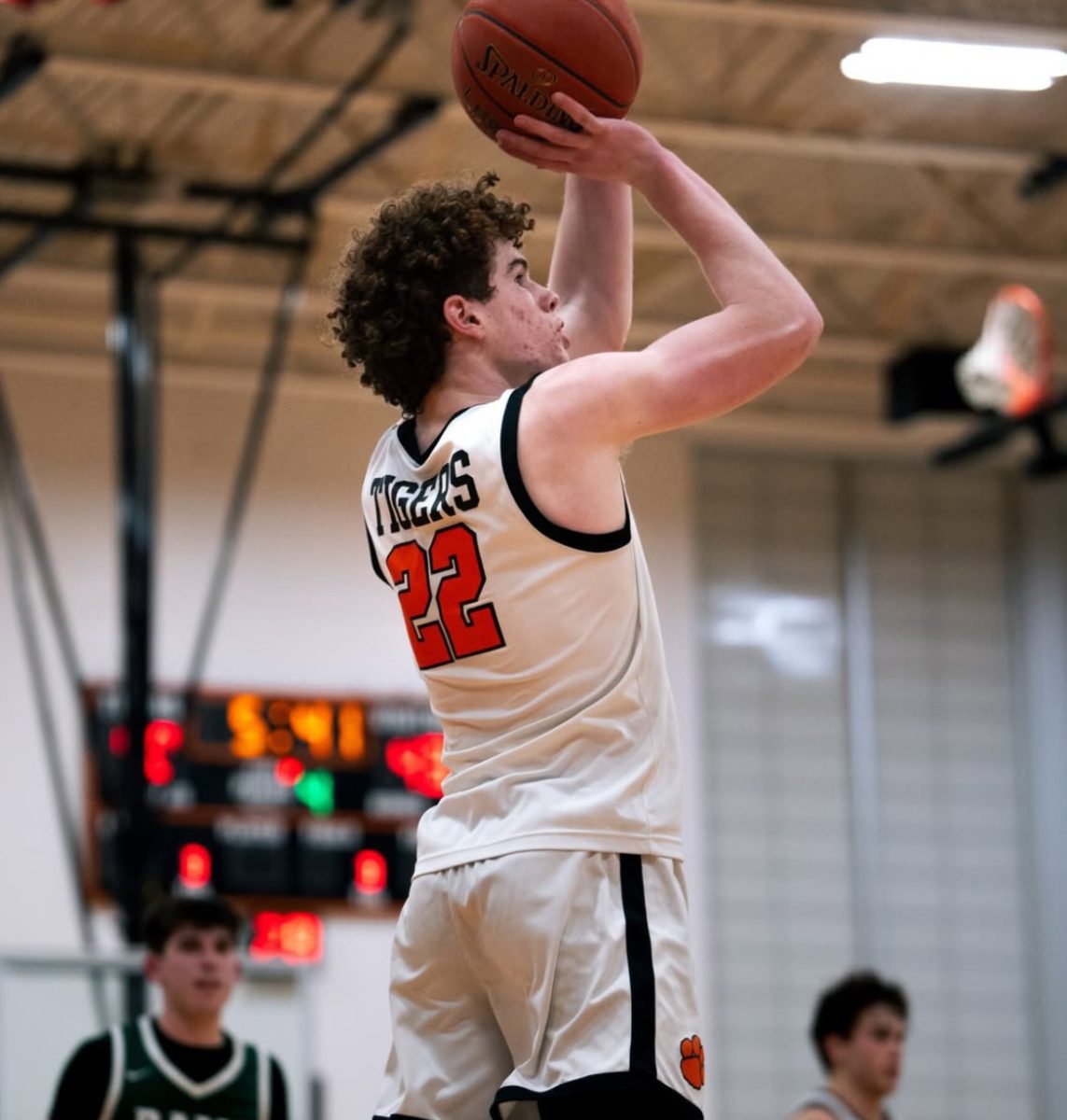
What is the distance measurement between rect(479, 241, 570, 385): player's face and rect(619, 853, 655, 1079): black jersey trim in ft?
2.41

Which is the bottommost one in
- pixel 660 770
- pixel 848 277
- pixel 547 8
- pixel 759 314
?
pixel 660 770

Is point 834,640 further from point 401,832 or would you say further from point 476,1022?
point 476,1022

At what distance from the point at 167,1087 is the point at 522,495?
140 inches

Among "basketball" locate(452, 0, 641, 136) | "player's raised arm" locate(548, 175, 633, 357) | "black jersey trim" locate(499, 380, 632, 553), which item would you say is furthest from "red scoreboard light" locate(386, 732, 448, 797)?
"black jersey trim" locate(499, 380, 632, 553)

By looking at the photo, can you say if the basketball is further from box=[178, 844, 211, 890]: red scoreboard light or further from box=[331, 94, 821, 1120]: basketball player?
box=[178, 844, 211, 890]: red scoreboard light

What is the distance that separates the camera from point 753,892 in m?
14.3

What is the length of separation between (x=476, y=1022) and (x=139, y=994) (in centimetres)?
556

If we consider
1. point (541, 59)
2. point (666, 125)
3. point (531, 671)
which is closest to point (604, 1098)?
point (531, 671)

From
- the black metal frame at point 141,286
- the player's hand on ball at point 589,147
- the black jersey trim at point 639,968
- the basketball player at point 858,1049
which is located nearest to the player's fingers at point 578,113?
the player's hand on ball at point 589,147

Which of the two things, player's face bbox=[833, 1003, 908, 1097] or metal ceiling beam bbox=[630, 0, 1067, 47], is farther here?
metal ceiling beam bbox=[630, 0, 1067, 47]

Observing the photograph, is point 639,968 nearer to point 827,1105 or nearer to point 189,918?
point 827,1105

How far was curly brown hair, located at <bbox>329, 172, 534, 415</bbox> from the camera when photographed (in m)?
3.05

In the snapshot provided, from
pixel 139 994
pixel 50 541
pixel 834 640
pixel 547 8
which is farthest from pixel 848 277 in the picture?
pixel 547 8

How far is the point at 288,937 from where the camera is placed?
40.5 ft
